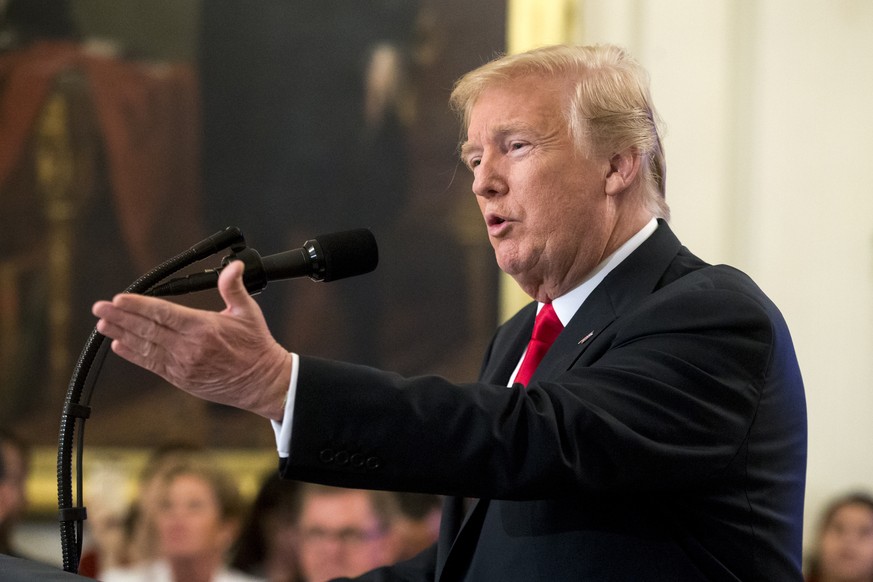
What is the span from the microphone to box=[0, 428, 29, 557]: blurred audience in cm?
371

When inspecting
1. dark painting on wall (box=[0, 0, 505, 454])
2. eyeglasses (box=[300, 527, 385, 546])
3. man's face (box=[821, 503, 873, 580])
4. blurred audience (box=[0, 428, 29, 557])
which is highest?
dark painting on wall (box=[0, 0, 505, 454])

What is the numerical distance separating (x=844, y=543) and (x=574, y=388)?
12.6 ft

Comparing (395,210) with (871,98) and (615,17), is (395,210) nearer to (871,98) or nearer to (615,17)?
(615,17)

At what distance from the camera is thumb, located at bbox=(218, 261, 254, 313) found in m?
1.38

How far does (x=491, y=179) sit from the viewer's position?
2213 millimetres

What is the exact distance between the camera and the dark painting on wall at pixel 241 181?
197 inches

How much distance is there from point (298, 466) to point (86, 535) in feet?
12.5

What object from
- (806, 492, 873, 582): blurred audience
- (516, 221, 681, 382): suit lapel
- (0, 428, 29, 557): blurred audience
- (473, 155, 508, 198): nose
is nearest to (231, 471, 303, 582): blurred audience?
→ (0, 428, 29, 557): blurred audience

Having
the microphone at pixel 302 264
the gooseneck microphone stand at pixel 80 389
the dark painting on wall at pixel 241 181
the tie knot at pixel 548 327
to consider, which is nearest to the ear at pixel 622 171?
the tie knot at pixel 548 327

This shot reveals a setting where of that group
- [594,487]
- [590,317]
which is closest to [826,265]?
[590,317]

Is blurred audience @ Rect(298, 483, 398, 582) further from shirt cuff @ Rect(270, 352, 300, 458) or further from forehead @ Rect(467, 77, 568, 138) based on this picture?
shirt cuff @ Rect(270, 352, 300, 458)

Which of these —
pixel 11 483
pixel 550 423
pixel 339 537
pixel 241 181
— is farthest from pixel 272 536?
pixel 550 423

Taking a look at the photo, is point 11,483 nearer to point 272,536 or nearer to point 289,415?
point 272,536

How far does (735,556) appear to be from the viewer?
1.80 meters
